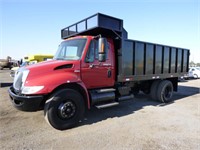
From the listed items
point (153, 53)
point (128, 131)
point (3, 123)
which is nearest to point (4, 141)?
point (3, 123)

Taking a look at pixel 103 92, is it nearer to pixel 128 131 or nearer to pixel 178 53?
pixel 128 131

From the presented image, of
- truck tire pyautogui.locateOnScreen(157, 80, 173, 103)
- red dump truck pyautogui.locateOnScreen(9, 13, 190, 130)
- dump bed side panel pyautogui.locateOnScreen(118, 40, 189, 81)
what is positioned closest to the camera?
red dump truck pyautogui.locateOnScreen(9, 13, 190, 130)

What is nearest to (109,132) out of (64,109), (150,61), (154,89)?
(64,109)

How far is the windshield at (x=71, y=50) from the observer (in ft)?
17.2

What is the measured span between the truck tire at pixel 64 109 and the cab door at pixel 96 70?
2.31 ft

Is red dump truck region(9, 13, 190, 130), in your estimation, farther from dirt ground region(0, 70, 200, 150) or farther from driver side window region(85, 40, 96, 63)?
dirt ground region(0, 70, 200, 150)

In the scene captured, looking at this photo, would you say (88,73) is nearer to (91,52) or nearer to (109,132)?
(91,52)

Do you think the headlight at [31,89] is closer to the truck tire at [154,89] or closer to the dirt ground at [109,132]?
the dirt ground at [109,132]

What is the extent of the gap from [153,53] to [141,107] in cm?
240

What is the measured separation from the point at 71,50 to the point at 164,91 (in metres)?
5.07

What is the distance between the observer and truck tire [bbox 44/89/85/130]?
4.37 metres

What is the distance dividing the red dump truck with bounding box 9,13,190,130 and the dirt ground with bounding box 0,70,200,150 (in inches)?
18.6

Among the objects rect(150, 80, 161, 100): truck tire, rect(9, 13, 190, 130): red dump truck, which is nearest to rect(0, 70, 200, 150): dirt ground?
rect(9, 13, 190, 130): red dump truck

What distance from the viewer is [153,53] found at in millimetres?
7395
